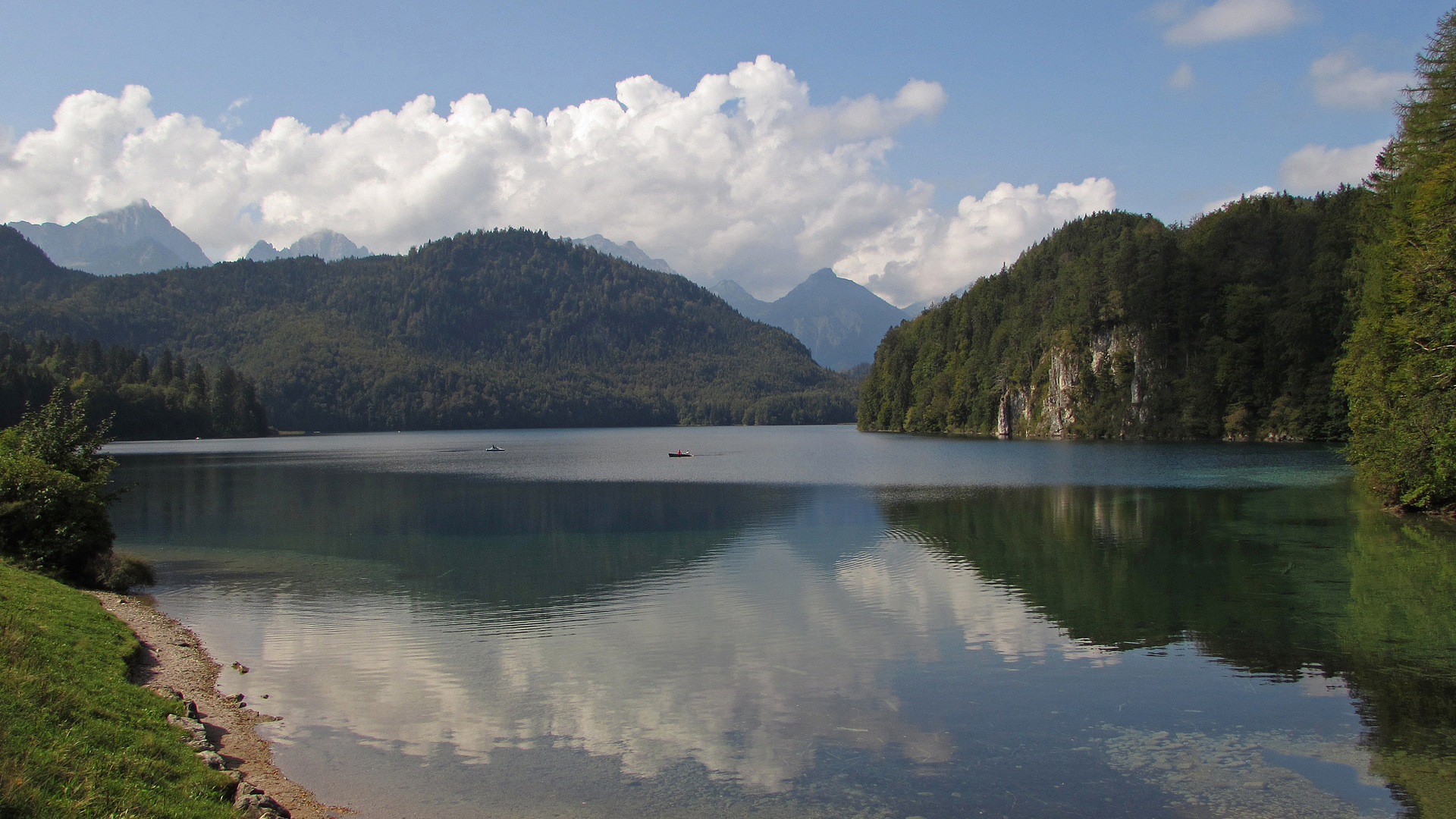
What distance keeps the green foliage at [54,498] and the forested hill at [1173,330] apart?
84.6 m

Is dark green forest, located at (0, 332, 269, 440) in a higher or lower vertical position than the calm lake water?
higher

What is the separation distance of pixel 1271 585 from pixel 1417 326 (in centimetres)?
1637

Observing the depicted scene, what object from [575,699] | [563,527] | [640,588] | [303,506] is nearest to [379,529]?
[563,527]

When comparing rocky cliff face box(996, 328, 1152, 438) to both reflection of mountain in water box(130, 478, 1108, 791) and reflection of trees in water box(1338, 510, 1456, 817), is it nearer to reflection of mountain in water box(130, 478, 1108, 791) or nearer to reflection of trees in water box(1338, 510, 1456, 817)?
reflection of mountain in water box(130, 478, 1108, 791)

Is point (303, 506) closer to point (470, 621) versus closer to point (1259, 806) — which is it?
point (470, 621)

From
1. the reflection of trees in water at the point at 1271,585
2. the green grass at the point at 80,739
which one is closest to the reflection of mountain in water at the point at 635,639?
the reflection of trees in water at the point at 1271,585

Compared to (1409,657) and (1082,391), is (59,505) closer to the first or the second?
(1409,657)

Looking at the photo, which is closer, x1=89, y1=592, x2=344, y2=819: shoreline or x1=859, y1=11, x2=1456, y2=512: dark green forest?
x1=89, y1=592, x2=344, y2=819: shoreline

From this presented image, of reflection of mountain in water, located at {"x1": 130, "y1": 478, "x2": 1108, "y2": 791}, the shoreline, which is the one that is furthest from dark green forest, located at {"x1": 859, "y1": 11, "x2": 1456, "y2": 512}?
the shoreline

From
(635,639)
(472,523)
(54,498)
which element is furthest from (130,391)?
(635,639)

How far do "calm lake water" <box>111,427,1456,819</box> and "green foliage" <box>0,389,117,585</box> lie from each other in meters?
2.47

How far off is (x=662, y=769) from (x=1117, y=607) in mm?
13701

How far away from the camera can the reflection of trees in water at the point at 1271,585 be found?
13586mm

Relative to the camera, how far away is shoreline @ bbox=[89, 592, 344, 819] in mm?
10789
